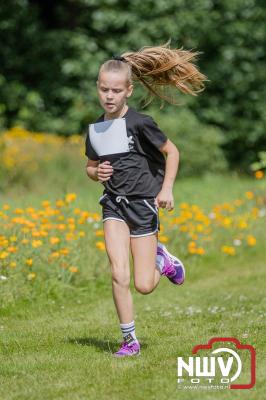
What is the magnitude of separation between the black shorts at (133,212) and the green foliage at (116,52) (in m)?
12.1

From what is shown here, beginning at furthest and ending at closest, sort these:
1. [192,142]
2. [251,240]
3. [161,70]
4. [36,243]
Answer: [192,142]
[251,240]
[36,243]
[161,70]

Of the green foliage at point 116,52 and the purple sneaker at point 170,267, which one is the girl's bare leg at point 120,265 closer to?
the purple sneaker at point 170,267

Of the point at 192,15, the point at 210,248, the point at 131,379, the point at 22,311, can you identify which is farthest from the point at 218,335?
the point at 192,15

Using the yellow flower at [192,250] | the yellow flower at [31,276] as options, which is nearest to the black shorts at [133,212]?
the yellow flower at [31,276]

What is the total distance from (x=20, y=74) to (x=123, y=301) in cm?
1451

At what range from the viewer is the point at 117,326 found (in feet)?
22.5

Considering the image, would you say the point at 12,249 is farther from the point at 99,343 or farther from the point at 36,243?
the point at 99,343

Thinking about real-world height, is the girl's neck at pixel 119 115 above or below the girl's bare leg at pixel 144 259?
above

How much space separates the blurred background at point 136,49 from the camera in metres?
18.0

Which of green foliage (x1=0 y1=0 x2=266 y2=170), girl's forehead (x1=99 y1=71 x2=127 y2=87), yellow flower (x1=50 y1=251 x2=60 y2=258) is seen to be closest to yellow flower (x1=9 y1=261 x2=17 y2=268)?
yellow flower (x1=50 y1=251 x2=60 y2=258)

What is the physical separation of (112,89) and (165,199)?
777 millimetres

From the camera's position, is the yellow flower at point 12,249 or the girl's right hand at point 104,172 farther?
the yellow flower at point 12,249

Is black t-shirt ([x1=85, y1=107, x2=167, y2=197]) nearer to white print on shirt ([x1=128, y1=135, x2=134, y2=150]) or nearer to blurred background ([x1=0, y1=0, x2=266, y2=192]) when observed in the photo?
white print on shirt ([x1=128, y1=135, x2=134, y2=150])

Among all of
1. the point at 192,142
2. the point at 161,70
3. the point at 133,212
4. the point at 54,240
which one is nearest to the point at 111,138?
the point at 133,212
